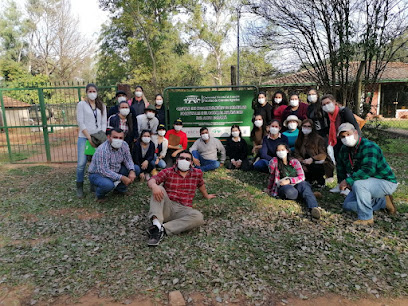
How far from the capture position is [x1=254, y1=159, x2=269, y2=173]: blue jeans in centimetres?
689

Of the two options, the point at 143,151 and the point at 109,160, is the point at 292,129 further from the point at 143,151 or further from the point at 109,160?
the point at 109,160

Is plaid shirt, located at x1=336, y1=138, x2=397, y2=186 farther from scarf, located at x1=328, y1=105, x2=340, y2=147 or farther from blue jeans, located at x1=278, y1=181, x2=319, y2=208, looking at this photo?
scarf, located at x1=328, y1=105, x2=340, y2=147

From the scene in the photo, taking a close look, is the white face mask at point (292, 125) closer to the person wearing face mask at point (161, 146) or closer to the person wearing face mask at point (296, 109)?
the person wearing face mask at point (296, 109)

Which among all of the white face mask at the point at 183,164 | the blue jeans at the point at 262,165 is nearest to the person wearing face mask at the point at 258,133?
the blue jeans at the point at 262,165

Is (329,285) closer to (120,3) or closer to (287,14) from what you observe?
(287,14)

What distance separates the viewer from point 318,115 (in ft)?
21.2

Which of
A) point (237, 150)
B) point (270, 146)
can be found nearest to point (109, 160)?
point (270, 146)

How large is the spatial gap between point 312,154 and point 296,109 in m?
1.31

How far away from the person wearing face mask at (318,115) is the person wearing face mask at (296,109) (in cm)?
30

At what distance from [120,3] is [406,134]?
68.7 feet

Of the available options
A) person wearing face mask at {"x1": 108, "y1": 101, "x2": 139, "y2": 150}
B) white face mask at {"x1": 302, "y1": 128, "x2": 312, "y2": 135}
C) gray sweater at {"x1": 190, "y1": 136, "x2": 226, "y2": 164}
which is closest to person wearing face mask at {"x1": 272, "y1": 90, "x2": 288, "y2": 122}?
white face mask at {"x1": 302, "y1": 128, "x2": 312, "y2": 135}

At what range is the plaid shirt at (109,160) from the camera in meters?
5.42

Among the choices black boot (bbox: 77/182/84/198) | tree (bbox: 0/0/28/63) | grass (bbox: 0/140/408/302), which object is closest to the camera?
grass (bbox: 0/140/408/302)

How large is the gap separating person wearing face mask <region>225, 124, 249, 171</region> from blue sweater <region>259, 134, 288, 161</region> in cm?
116
